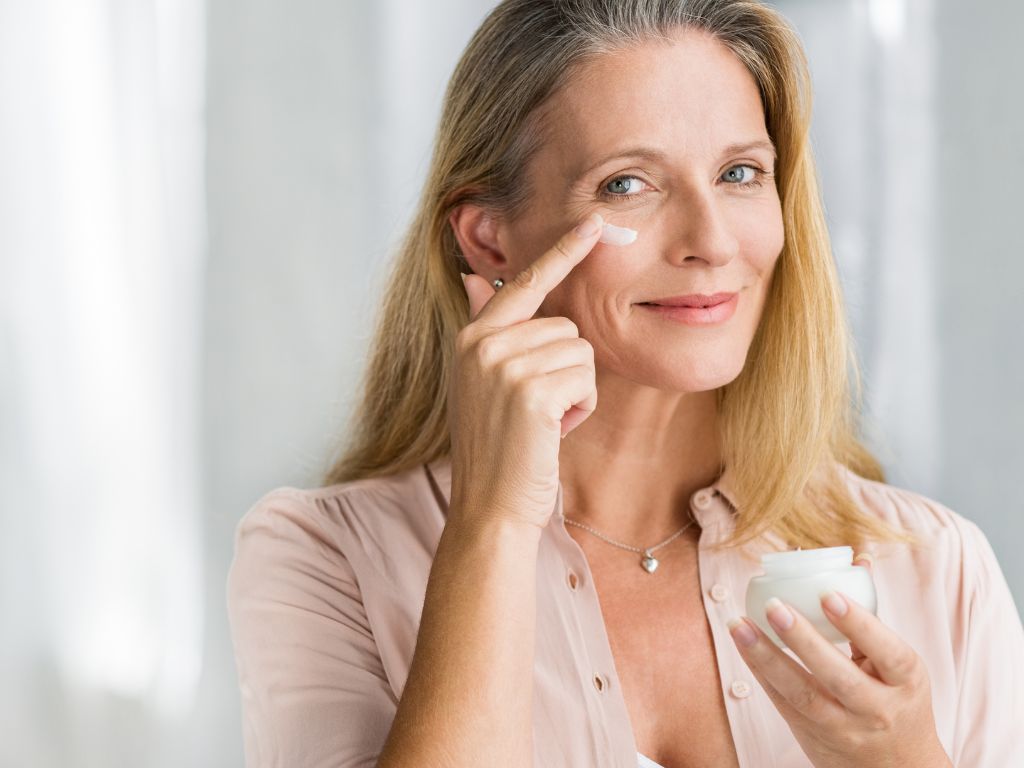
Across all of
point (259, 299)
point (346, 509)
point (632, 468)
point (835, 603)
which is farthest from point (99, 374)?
point (835, 603)

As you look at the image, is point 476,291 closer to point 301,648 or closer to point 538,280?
point 538,280

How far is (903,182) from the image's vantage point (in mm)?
2576

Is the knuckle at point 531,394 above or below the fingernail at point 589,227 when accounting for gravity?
below

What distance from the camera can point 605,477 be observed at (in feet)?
6.15

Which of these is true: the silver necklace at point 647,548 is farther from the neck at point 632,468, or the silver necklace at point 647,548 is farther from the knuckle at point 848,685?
the knuckle at point 848,685

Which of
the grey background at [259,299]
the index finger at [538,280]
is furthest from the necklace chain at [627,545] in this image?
the grey background at [259,299]

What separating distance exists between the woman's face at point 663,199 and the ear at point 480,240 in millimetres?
138

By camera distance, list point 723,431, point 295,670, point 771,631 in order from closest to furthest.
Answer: point 771,631 → point 295,670 → point 723,431

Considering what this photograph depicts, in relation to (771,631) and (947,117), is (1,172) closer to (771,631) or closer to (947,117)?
(771,631)

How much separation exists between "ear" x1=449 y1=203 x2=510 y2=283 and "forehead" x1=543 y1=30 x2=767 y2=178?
17 centimetres

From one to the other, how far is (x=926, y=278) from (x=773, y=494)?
0.97m

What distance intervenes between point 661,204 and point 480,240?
33 cm

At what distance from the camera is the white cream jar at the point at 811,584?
1288 mm

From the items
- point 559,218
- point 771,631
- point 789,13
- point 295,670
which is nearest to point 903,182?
point 789,13
